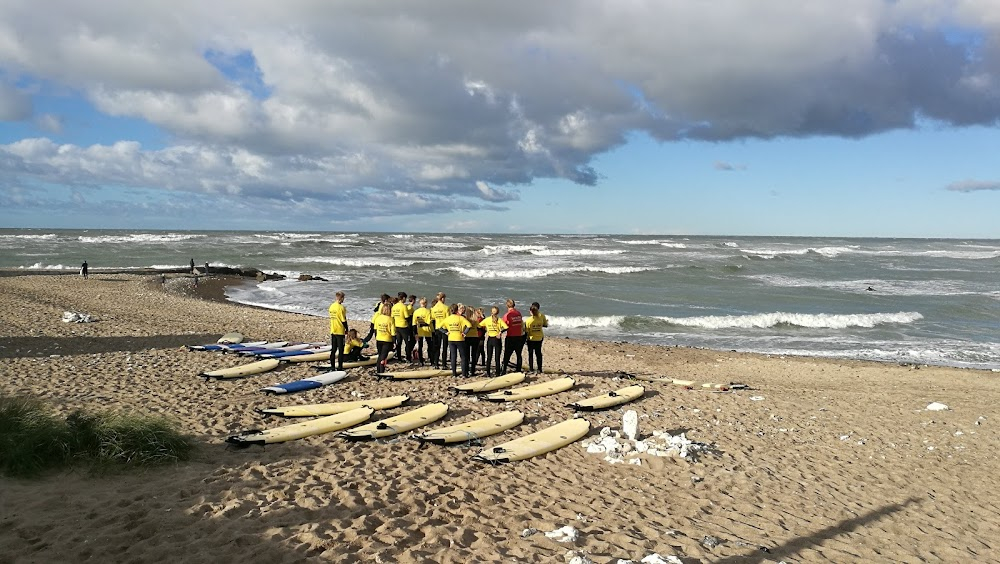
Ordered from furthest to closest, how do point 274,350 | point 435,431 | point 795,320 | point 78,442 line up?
1. point 795,320
2. point 274,350
3. point 435,431
4. point 78,442

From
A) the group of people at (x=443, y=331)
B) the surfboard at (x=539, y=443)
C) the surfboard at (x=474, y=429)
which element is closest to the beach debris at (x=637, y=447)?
the surfboard at (x=539, y=443)

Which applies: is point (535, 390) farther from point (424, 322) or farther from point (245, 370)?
point (245, 370)

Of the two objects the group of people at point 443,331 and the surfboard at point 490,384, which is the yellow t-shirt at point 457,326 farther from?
the surfboard at point 490,384

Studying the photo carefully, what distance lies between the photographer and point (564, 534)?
5.54 metres

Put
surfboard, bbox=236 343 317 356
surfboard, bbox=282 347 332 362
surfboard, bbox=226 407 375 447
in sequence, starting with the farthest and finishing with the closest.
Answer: surfboard, bbox=236 343 317 356
surfboard, bbox=282 347 332 362
surfboard, bbox=226 407 375 447

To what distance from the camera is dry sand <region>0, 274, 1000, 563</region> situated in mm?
5180

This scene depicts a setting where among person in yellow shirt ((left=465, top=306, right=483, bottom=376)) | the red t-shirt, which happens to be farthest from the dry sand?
the red t-shirt

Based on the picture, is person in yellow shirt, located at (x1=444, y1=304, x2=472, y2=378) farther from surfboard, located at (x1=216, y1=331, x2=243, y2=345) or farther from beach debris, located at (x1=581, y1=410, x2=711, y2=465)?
surfboard, located at (x1=216, y1=331, x2=243, y2=345)

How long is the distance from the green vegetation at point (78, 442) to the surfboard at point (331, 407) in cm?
191

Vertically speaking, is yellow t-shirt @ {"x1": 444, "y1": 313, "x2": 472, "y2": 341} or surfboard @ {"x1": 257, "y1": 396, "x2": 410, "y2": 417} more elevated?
yellow t-shirt @ {"x1": 444, "y1": 313, "x2": 472, "y2": 341}

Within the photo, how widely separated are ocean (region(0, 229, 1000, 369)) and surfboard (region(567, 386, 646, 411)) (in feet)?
28.0

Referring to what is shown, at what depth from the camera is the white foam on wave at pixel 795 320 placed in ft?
73.8

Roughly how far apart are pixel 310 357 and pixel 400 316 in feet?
7.70

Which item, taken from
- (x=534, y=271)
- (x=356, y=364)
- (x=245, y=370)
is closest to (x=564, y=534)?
(x=356, y=364)
